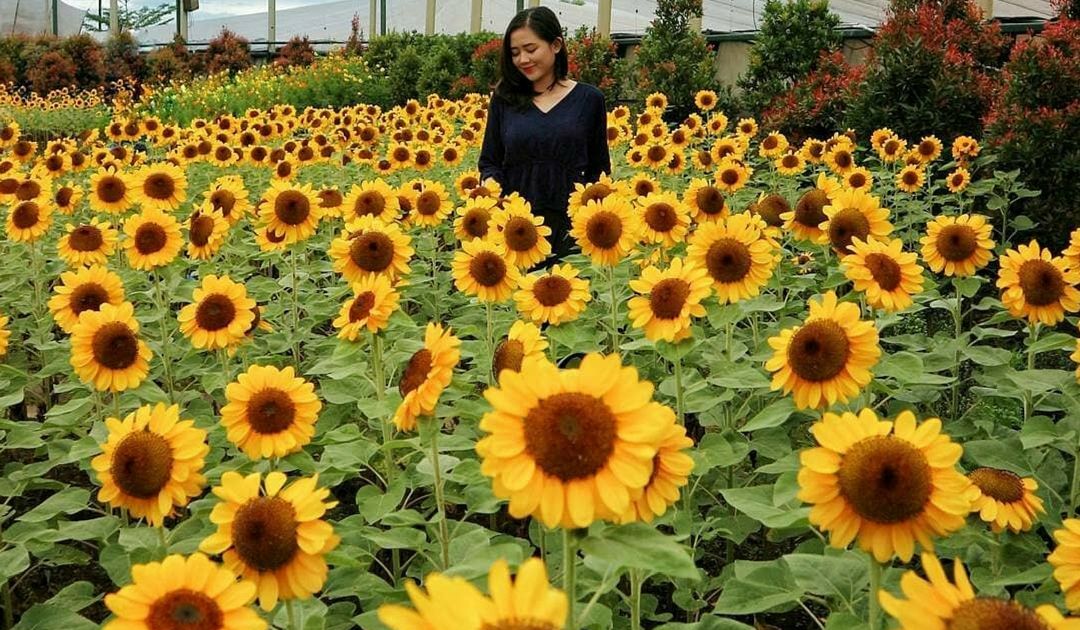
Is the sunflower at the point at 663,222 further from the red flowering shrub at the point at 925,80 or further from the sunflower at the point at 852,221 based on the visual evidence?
the red flowering shrub at the point at 925,80

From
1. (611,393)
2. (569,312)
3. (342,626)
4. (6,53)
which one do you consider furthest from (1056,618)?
(6,53)

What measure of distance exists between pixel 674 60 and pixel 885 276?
7.87 meters

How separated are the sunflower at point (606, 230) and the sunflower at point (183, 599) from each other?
1.83 m

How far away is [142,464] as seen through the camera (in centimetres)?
181

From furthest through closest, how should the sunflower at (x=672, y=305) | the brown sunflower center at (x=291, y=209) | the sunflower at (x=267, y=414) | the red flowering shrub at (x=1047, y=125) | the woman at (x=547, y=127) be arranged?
the red flowering shrub at (x=1047, y=125)
the woman at (x=547, y=127)
the brown sunflower center at (x=291, y=209)
the sunflower at (x=672, y=305)
the sunflower at (x=267, y=414)

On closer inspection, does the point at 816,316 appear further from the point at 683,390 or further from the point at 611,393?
the point at 611,393

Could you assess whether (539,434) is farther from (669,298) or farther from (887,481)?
(669,298)

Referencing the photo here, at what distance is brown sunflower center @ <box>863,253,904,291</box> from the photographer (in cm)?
242

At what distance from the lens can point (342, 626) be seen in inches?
79.4

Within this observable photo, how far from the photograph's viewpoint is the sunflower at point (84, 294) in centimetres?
277

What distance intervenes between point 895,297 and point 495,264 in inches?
42.8

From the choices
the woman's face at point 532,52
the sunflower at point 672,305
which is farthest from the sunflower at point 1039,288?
the woman's face at point 532,52

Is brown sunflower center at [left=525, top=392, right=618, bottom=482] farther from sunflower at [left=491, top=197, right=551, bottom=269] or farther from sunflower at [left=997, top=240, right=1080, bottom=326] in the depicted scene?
sunflower at [left=491, top=197, right=551, bottom=269]

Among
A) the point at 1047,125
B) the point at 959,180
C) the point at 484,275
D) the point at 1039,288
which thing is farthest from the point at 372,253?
the point at 1047,125
